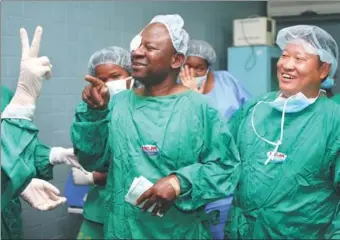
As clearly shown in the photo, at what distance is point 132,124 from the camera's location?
62.1 inches

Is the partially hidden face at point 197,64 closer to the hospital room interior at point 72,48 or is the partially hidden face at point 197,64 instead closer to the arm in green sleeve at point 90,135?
the hospital room interior at point 72,48

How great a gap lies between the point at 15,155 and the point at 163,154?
50cm

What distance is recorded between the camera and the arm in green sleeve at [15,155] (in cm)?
124

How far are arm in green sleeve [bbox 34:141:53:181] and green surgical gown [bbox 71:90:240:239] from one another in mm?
232

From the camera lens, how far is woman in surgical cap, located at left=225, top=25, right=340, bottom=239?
1590mm

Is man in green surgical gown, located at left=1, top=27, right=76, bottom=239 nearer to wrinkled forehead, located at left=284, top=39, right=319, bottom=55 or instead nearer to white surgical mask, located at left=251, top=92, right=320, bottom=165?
white surgical mask, located at left=251, top=92, right=320, bottom=165

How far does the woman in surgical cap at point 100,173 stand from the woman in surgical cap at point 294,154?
2.05 ft

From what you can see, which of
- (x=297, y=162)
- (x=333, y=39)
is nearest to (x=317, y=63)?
(x=333, y=39)

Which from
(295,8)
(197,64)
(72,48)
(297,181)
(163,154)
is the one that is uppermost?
(295,8)

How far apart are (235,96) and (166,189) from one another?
147cm

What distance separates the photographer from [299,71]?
5.41 feet

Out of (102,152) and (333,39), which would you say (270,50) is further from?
A: (102,152)

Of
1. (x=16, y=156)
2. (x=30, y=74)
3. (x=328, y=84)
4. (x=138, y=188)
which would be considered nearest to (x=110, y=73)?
(x=30, y=74)

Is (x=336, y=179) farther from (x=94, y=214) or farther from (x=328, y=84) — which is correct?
(x=94, y=214)
